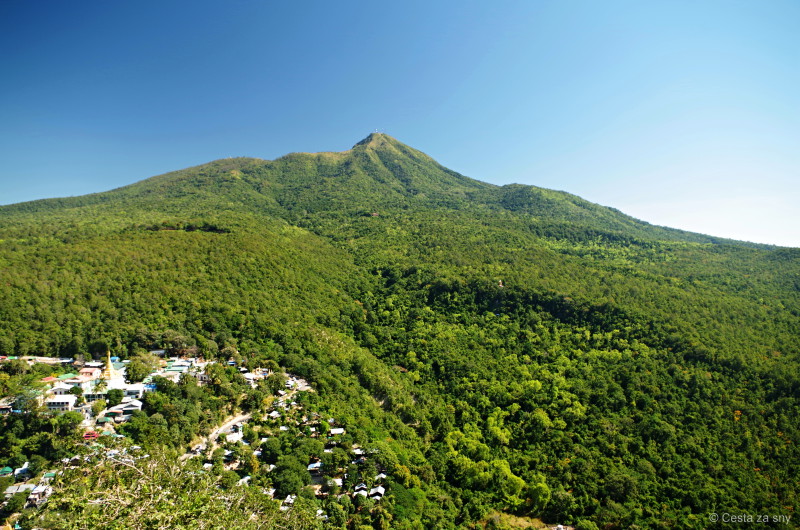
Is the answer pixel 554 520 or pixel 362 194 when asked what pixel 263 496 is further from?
pixel 362 194

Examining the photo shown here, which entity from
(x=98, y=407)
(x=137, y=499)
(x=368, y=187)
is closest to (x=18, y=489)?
(x=98, y=407)

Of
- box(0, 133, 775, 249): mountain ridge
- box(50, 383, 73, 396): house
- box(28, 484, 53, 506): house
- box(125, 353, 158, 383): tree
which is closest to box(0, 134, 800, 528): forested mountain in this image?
box(125, 353, 158, 383): tree

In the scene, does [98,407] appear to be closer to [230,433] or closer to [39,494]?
[39,494]

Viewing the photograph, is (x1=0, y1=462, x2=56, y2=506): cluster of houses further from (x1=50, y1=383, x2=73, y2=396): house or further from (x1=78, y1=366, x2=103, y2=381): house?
(x1=78, y1=366, x2=103, y2=381): house

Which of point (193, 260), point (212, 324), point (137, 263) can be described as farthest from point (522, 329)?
point (137, 263)

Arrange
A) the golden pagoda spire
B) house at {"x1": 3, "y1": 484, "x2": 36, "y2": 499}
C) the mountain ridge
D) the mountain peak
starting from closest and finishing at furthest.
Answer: house at {"x1": 3, "y1": 484, "x2": 36, "y2": 499} < the golden pagoda spire < the mountain ridge < the mountain peak
